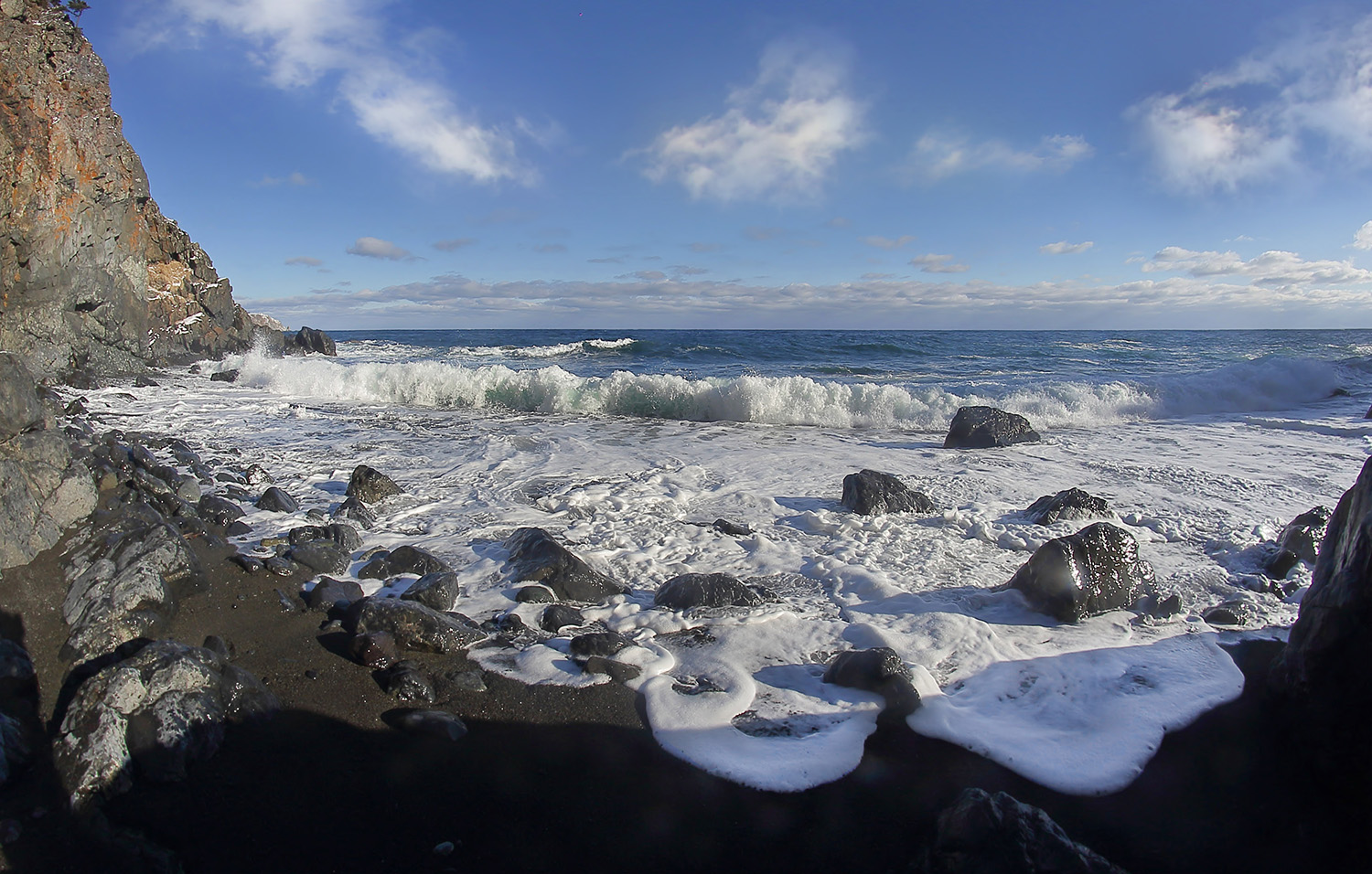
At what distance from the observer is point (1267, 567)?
448cm

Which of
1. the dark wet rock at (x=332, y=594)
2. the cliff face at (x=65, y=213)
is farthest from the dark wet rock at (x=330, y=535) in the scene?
the cliff face at (x=65, y=213)

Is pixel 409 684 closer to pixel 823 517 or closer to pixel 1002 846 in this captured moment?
pixel 1002 846

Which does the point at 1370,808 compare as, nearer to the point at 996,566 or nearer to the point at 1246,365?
the point at 996,566

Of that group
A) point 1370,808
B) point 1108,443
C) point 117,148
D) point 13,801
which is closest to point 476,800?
point 13,801

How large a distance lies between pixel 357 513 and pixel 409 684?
2.91 m

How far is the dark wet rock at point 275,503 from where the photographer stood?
5.45 metres

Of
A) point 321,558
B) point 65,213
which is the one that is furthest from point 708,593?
point 65,213

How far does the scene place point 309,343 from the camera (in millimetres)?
26375

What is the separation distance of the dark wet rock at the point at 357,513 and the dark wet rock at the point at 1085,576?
488cm

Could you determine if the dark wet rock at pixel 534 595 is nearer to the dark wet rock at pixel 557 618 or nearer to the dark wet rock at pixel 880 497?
the dark wet rock at pixel 557 618

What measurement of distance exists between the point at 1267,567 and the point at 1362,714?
2688mm

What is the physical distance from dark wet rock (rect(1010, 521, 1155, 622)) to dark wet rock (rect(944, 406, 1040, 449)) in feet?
16.5

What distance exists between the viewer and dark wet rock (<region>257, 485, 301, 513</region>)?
5.45m

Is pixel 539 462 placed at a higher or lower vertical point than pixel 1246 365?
lower
